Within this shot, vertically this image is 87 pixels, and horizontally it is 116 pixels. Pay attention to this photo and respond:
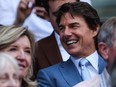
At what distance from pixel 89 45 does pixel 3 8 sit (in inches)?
48.6

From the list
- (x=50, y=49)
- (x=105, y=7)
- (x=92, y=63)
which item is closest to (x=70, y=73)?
(x=92, y=63)

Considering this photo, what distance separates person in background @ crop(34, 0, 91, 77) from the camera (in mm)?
3066

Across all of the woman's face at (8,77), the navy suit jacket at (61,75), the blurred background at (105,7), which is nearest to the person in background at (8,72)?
the woman's face at (8,77)

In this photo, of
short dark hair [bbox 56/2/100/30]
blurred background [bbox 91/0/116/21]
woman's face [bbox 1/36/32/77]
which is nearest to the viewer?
woman's face [bbox 1/36/32/77]

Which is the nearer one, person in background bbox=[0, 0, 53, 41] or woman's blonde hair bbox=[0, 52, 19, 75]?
woman's blonde hair bbox=[0, 52, 19, 75]

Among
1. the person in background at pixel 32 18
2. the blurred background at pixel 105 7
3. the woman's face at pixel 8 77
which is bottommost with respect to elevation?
the blurred background at pixel 105 7

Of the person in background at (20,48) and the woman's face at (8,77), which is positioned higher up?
the woman's face at (8,77)

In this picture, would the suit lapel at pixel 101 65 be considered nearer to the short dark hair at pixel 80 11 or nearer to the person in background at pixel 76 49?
the person in background at pixel 76 49

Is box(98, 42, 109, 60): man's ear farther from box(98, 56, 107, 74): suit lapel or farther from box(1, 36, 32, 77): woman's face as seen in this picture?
box(1, 36, 32, 77): woman's face

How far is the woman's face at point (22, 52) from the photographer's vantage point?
2.42 metres

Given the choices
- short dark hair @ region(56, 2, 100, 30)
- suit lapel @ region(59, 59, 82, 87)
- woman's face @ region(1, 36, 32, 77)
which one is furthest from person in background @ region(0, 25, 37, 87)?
short dark hair @ region(56, 2, 100, 30)

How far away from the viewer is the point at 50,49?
3.12 metres

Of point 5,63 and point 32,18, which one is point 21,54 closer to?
point 5,63

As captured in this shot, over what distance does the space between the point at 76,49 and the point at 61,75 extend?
0.76 ft
